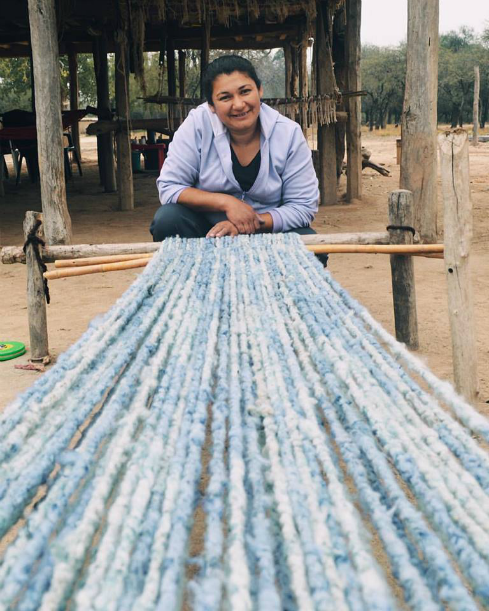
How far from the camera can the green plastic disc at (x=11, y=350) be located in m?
3.49

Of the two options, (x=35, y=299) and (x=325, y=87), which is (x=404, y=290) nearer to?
(x=35, y=299)

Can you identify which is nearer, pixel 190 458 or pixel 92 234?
pixel 190 458

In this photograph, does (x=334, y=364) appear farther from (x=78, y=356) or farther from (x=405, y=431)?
(x=78, y=356)

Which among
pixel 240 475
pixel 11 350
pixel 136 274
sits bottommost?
pixel 11 350

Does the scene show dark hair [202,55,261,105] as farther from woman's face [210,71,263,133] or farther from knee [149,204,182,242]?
knee [149,204,182,242]

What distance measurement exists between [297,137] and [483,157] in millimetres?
15286

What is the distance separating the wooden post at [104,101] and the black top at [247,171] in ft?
22.6

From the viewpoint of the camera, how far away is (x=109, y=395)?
51.9 inches

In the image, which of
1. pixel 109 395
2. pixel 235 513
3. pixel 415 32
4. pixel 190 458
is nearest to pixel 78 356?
pixel 109 395

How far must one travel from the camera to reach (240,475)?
99 cm

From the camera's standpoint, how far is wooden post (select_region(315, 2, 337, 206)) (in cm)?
797

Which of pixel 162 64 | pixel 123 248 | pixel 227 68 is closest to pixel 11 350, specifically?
pixel 123 248

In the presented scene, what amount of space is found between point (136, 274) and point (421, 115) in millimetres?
2531

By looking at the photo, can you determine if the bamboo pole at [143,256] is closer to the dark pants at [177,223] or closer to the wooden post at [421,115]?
the dark pants at [177,223]
